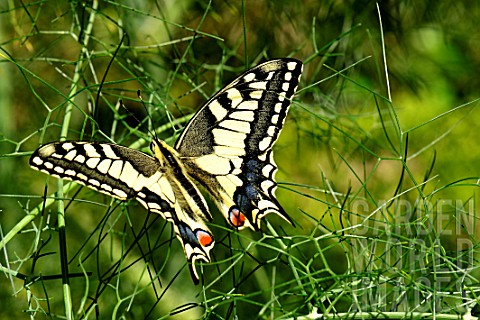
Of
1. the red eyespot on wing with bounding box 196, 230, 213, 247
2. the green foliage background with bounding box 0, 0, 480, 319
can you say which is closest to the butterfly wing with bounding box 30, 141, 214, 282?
the red eyespot on wing with bounding box 196, 230, 213, 247

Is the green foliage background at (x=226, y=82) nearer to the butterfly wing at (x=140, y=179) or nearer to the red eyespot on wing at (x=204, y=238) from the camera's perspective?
the butterfly wing at (x=140, y=179)

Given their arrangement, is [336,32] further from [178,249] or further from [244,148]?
[244,148]

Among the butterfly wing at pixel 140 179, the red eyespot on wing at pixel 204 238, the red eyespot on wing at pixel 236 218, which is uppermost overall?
the butterfly wing at pixel 140 179

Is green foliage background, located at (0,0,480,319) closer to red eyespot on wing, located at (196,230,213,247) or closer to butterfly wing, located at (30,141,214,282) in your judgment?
butterfly wing, located at (30,141,214,282)

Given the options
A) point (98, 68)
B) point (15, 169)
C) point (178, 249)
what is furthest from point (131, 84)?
point (178, 249)

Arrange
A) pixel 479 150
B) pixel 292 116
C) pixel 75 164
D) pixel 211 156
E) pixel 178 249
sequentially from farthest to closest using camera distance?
pixel 479 150 < pixel 178 249 < pixel 292 116 < pixel 211 156 < pixel 75 164

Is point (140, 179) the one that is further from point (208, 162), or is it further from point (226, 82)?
point (226, 82)

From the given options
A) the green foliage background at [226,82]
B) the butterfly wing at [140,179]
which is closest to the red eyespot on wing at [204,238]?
the butterfly wing at [140,179]
